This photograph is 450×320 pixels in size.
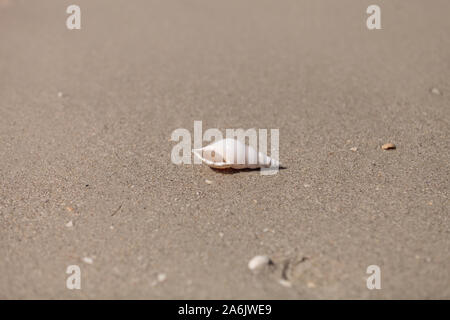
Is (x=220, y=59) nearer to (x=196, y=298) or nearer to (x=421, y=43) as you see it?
(x=421, y=43)

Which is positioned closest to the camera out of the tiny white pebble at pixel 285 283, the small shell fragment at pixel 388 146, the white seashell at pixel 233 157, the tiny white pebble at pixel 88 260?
the tiny white pebble at pixel 285 283

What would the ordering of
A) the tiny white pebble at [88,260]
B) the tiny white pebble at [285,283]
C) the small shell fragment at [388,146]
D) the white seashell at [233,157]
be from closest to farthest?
the tiny white pebble at [285,283] → the tiny white pebble at [88,260] → the white seashell at [233,157] → the small shell fragment at [388,146]

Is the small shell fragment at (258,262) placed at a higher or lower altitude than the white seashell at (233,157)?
lower

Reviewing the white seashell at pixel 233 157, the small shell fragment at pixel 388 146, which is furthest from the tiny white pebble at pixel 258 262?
the small shell fragment at pixel 388 146

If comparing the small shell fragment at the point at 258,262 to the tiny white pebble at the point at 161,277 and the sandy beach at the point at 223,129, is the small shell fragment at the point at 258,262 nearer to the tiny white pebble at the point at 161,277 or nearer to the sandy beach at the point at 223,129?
the sandy beach at the point at 223,129

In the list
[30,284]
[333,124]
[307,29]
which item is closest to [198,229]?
[30,284]

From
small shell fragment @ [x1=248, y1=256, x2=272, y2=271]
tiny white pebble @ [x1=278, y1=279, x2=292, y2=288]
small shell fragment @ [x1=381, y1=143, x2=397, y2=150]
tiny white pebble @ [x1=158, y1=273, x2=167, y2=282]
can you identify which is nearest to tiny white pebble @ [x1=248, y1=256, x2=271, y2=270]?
small shell fragment @ [x1=248, y1=256, x2=272, y2=271]

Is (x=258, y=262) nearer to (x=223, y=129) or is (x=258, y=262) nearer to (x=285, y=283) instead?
(x=285, y=283)

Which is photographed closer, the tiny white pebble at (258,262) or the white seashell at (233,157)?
the tiny white pebble at (258,262)
